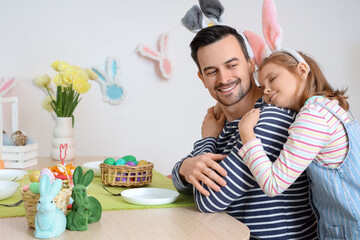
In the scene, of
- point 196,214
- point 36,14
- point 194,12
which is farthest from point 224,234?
point 36,14

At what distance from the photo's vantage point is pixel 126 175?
Result: 1486mm

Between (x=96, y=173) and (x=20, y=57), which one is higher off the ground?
(x=20, y=57)

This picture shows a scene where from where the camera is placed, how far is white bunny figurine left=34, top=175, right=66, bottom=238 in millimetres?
933

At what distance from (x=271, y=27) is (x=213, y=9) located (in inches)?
12.4

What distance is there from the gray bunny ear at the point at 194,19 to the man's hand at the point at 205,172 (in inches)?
24.0

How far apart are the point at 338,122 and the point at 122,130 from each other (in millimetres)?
1793

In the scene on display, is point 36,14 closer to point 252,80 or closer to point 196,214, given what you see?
point 252,80

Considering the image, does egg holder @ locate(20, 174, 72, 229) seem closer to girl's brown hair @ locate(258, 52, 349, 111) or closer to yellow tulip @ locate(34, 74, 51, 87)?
girl's brown hair @ locate(258, 52, 349, 111)

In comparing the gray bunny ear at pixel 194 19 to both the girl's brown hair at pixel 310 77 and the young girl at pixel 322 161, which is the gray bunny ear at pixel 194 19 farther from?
the young girl at pixel 322 161

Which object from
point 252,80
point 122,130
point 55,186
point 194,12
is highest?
point 194,12

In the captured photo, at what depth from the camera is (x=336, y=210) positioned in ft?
3.79

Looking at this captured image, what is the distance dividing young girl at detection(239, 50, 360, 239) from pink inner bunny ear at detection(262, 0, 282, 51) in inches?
10.2

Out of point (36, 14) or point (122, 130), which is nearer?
point (36, 14)

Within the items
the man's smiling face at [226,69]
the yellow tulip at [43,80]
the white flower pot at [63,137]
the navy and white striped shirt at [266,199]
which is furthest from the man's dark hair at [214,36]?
the yellow tulip at [43,80]
